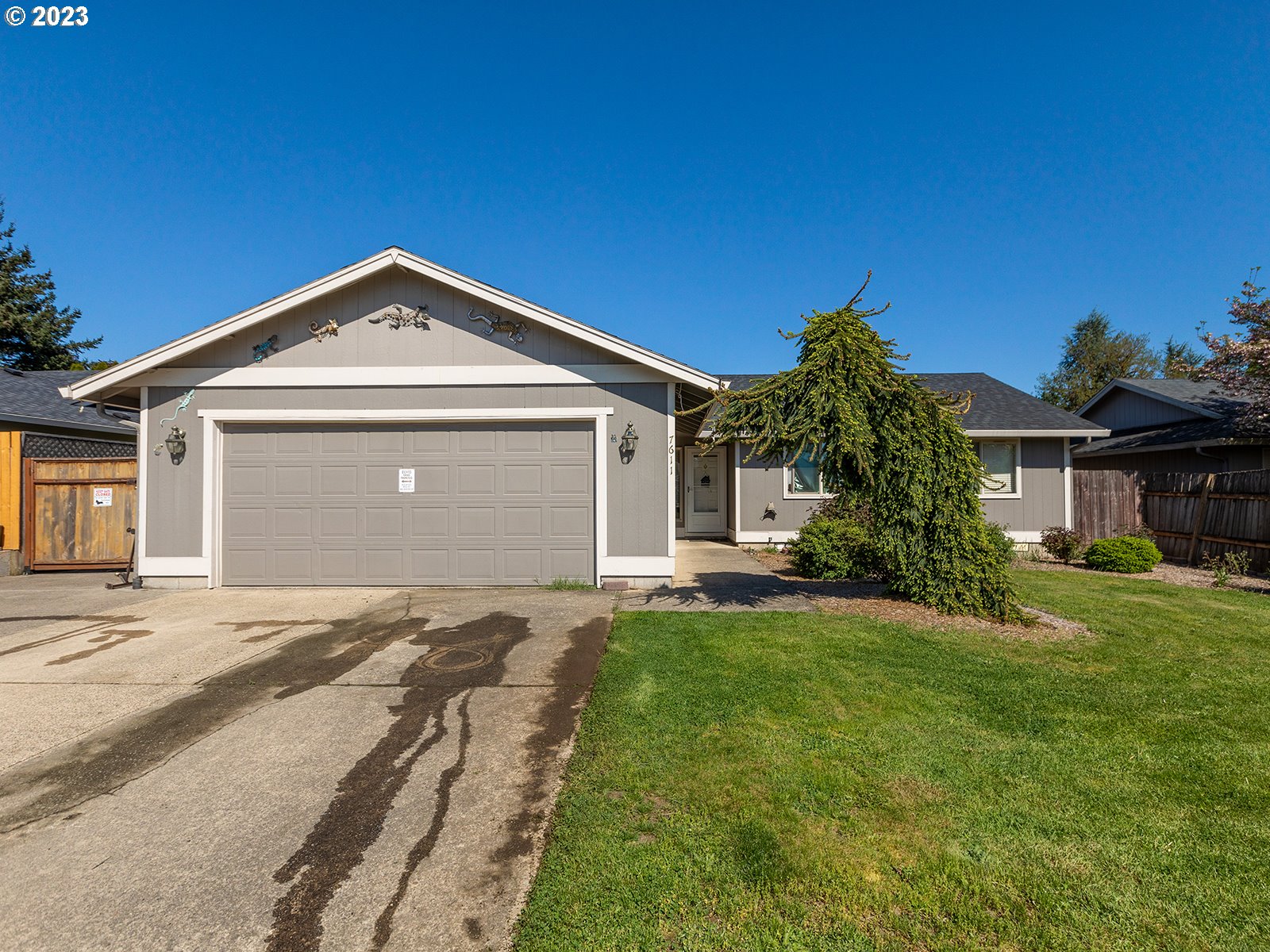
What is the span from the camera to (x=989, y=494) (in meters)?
13.3

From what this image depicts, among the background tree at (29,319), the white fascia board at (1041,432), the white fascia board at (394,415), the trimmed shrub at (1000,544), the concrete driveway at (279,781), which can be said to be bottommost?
the concrete driveway at (279,781)

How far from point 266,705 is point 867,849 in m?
3.92

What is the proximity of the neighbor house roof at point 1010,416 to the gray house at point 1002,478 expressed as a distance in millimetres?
17

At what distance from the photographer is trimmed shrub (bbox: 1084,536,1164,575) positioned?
10.1 m

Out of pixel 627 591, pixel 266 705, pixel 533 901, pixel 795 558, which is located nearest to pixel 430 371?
pixel 627 591

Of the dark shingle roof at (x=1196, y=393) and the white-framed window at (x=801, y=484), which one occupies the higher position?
the dark shingle roof at (x=1196, y=393)

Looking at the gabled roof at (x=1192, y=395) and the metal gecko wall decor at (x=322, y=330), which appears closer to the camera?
the metal gecko wall decor at (x=322, y=330)

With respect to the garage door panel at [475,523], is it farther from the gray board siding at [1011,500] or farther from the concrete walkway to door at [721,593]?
the gray board siding at [1011,500]

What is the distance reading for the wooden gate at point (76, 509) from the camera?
1015 cm

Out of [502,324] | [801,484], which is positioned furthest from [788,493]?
[502,324]

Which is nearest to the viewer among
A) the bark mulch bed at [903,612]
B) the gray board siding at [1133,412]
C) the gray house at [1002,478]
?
the bark mulch bed at [903,612]

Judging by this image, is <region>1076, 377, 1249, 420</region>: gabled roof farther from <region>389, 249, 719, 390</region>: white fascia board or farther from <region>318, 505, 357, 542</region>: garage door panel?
<region>318, 505, 357, 542</region>: garage door panel

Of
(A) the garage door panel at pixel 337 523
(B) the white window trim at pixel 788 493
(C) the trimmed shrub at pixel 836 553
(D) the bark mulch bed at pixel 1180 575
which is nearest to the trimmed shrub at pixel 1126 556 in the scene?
(D) the bark mulch bed at pixel 1180 575

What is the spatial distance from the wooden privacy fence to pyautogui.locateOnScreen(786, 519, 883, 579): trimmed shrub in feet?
21.5
